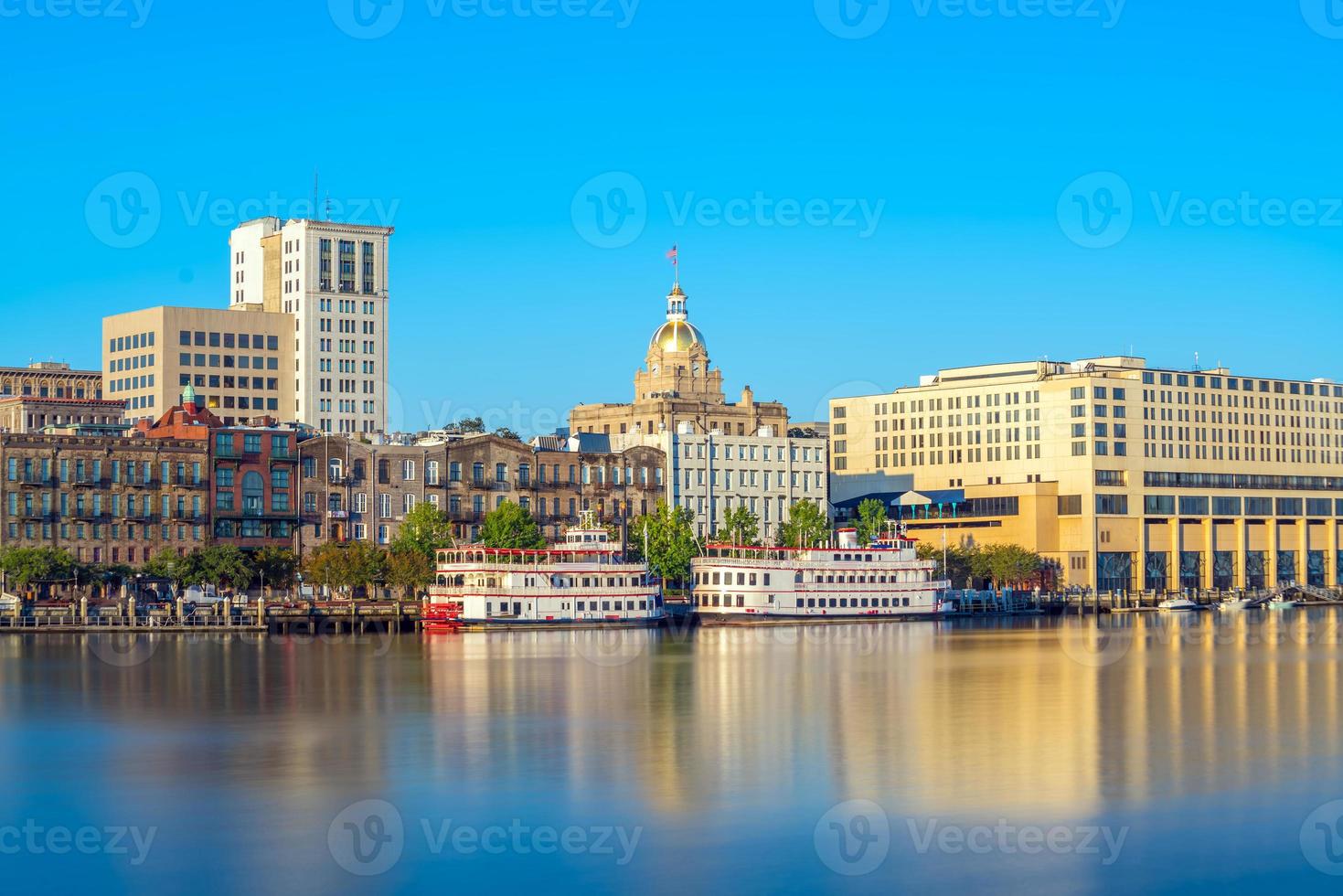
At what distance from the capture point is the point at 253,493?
155750mm

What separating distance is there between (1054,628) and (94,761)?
101556mm

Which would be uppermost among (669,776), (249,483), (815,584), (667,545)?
(249,483)

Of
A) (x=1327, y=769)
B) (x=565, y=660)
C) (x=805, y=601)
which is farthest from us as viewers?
(x=805, y=601)

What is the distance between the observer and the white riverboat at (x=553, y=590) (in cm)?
13538

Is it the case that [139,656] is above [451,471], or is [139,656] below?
below

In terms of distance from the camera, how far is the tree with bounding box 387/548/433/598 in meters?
151

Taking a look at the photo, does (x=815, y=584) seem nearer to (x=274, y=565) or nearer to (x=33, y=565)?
(x=274, y=565)

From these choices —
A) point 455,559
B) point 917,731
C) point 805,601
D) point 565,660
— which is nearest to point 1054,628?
point 805,601

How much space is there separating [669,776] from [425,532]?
323 feet

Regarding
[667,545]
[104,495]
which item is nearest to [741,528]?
[667,545]

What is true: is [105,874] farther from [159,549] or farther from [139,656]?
[159,549]

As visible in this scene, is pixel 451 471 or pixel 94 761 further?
pixel 451 471

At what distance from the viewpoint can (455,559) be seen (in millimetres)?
147000

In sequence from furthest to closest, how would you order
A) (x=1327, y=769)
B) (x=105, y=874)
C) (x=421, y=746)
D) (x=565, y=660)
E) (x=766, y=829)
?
(x=565, y=660)
(x=421, y=746)
(x=1327, y=769)
(x=766, y=829)
(x=105, y=874)
